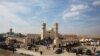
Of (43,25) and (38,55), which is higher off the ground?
(43,25)

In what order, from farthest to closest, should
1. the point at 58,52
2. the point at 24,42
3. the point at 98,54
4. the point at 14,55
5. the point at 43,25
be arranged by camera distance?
1. the point at 43,25
2. the point at 24,42
3. the point at 58,52
4. the point at 98,54
5. the point at 14,55

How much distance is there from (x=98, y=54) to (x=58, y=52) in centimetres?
256

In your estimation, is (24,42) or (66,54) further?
(24,42)

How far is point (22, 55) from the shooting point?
1173cm

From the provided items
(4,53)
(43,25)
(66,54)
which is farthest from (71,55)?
(43,25)

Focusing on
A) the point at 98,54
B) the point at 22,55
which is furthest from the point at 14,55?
the point at 98,54

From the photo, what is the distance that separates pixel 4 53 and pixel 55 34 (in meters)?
14.3

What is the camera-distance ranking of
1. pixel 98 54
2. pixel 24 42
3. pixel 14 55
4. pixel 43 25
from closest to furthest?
pixel 14 55, pixel 98 54, pixel 24 42, pixel 43 25

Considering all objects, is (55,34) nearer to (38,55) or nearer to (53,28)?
(53,28)

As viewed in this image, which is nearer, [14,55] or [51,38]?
[14,55]

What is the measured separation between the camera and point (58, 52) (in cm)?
1370

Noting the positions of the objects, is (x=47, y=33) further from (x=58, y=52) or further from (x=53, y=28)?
(x=58, y=52)

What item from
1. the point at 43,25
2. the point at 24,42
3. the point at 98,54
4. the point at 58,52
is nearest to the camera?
the point at 98,54

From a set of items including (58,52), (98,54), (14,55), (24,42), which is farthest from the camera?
(24,42)
